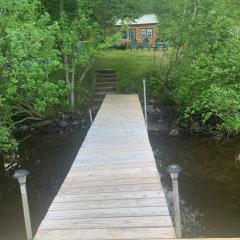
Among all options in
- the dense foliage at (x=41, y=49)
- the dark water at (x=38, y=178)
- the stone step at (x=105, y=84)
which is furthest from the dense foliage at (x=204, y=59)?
the dark water at (x=38, y=178)

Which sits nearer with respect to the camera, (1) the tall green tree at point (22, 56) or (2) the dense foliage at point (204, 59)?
(1) the tall green tree at point (22, 56)

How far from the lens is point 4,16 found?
11289mm

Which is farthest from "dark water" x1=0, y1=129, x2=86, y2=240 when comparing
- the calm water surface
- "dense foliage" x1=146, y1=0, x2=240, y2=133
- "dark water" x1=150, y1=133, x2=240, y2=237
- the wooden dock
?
"dense foliage" x1=146, y1=0, x2=240, y2=133

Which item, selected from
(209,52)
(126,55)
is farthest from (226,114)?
(126,55)

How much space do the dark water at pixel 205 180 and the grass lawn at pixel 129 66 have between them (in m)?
4.10

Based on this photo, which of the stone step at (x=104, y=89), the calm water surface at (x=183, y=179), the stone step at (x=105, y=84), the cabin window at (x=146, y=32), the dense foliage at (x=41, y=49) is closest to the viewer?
the calm water surface at (x=183, y=179)

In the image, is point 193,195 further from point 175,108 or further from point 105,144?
point 175,108

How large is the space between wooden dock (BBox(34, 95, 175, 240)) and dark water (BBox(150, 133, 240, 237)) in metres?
1.67

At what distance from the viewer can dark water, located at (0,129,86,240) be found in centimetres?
843

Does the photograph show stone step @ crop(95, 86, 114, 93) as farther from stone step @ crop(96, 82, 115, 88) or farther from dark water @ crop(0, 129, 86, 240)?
dark water @ crop(0, 129, 86, 240)

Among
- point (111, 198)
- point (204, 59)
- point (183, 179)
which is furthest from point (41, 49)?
point (111, 198)

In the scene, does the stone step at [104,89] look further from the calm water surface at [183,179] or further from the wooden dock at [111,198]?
the wooden dock at [111,198]

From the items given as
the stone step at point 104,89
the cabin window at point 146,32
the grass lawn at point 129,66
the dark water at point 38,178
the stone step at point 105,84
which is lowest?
the dark water at point 38,178

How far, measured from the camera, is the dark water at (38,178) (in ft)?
27.6
